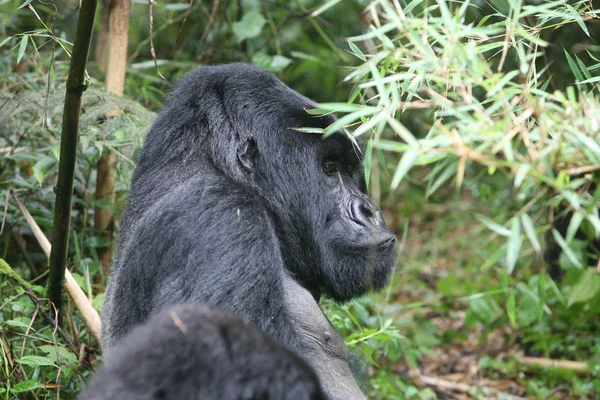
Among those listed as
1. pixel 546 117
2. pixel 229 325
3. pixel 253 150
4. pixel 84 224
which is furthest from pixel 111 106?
pixel 546 117

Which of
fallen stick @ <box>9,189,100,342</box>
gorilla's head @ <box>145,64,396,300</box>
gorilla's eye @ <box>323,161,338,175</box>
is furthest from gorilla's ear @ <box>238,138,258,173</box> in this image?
fallen stick @ <box>9,189,100,342</box>

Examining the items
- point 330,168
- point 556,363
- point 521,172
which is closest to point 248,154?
point 330,168

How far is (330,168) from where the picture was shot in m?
3.48

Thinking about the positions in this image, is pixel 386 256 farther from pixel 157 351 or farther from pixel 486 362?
pixel 486 362

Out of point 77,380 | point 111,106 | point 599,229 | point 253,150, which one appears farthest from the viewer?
point 111,106

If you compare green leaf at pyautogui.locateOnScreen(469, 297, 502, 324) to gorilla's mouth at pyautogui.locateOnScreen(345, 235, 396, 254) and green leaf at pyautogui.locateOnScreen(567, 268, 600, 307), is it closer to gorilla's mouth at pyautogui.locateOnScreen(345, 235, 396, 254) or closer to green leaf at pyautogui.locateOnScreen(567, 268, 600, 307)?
green leaf at pyautogui.locateOnScreen(567, 268, 600, 307)

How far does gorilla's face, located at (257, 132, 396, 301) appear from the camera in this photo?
3328mm

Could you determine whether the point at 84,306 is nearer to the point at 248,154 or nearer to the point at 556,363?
the point at 248,154

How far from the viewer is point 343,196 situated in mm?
3410

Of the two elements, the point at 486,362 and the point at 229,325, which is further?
the point at 486,362

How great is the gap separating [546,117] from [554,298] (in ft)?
13.1

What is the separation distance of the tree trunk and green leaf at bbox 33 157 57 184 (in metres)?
0.46

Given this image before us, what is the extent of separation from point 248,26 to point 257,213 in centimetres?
314

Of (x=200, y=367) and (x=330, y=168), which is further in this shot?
(x=330, y=168)
